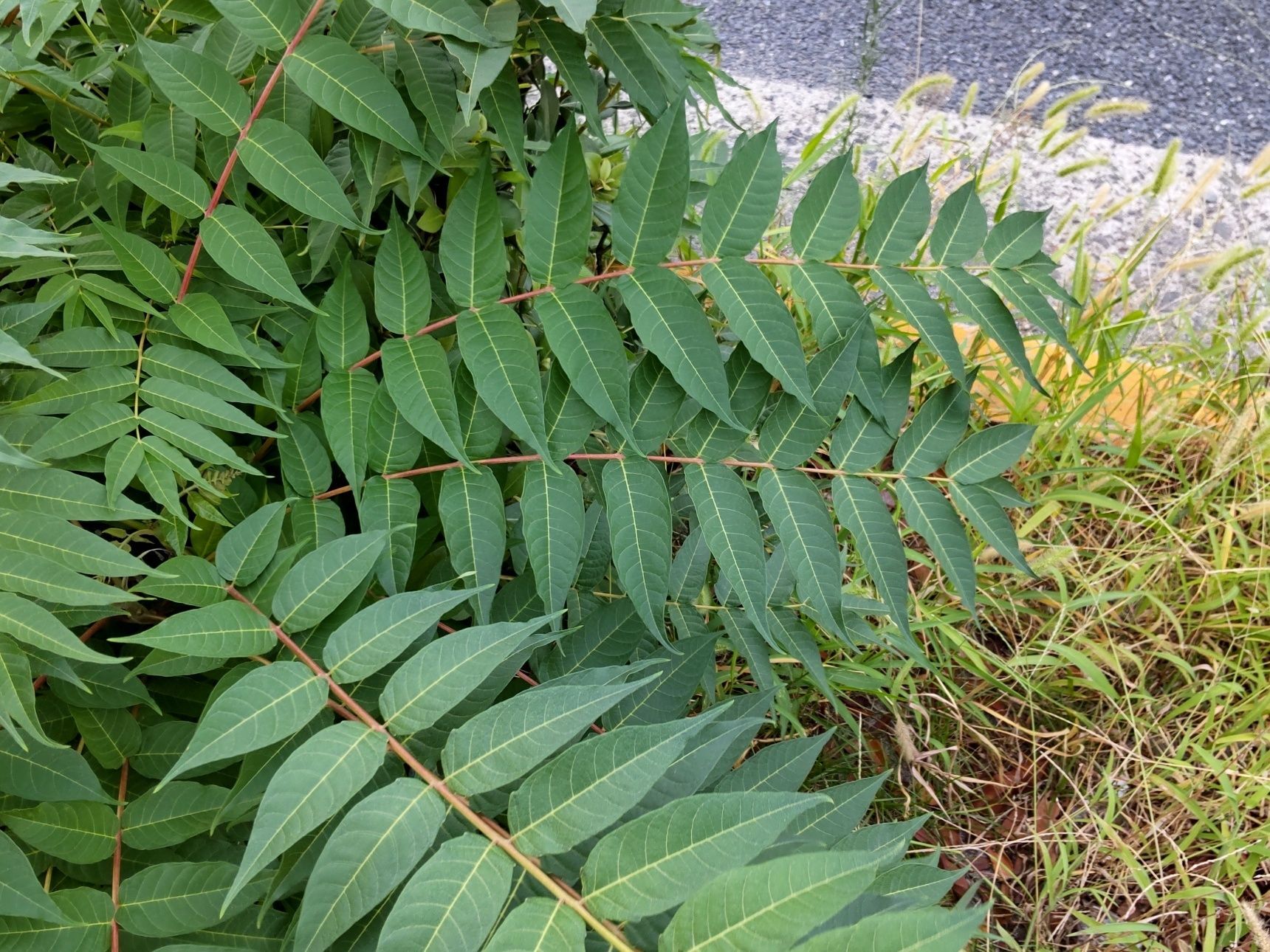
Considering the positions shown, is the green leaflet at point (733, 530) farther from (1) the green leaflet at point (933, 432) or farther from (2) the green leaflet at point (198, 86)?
(2) the green leaflet at point (198, 86)

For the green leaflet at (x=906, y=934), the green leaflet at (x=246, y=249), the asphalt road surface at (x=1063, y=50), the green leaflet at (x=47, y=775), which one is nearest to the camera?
the green leaflet at (x=906, y=934)

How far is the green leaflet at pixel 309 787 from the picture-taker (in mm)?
533

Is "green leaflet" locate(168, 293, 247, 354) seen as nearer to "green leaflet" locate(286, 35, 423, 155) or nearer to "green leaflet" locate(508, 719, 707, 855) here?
"green leaflet" locate(286, 35, 423, 155)

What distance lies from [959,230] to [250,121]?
0.62 metres

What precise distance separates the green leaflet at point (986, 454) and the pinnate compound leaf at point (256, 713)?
597 millimetres

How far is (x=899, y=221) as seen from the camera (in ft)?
2.84

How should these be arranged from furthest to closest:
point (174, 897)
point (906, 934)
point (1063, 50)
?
→ 1. point (1063, 50)
2. point (174, 897)
3. point (906, 934)

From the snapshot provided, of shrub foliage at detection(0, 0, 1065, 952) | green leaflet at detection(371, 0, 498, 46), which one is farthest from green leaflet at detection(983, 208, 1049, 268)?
green leaflet at detection(371, 0, 498, 46)

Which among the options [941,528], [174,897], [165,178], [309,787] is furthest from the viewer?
[941,528]

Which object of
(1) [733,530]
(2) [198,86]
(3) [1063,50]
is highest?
(3) [1063,50]

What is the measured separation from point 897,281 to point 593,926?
60 centimetres

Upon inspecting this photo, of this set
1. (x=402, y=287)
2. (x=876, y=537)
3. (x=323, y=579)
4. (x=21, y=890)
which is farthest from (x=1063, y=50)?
(x=21, y=890)

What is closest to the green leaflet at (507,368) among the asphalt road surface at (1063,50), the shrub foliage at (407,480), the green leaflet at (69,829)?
the shrub foliage at (407,480)

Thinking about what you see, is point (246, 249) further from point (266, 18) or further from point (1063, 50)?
point (1063, 50)
